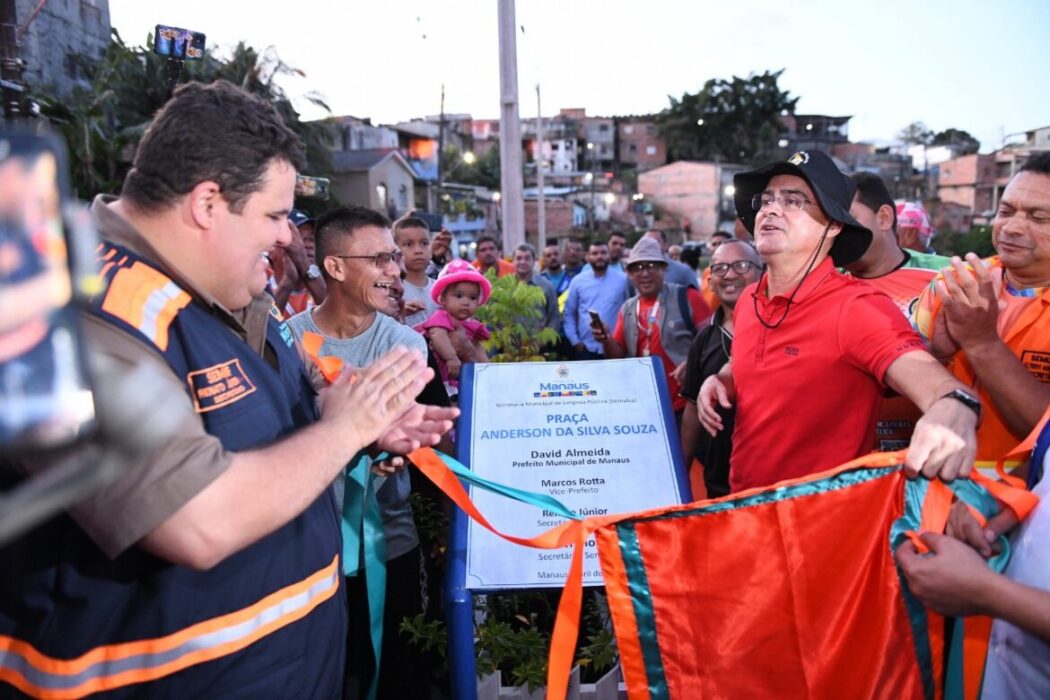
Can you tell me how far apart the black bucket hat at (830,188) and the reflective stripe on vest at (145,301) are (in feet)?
7.37

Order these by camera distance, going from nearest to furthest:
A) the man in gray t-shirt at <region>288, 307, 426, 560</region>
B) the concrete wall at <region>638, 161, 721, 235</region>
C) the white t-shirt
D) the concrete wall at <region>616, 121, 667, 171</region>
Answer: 1. the man in gray t-shirt at <region>288, 307, 426, 560</region>
2. the white t-shirt
3. the concrete wall at <region>638, 161, 721, 235</region>
4. the concrete wall at <region>616, 121, 667, 171</region>

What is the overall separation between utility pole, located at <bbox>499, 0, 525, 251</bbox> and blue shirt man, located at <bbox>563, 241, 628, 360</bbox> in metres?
1.13

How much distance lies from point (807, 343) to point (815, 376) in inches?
4.9

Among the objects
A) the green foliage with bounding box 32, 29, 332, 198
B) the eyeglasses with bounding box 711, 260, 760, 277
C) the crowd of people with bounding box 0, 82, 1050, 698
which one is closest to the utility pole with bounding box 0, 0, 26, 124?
the crowd of people with bounding box 0, 82, 1050, 698

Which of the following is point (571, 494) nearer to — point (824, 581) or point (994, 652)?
point (824, 581)

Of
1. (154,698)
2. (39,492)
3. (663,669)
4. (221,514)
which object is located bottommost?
(663,669)

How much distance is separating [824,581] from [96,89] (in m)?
27.2

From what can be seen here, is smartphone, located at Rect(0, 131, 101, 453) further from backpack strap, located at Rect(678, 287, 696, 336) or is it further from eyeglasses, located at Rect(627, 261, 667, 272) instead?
eyeglasses, located at Rect(627, 261, 667, 272)

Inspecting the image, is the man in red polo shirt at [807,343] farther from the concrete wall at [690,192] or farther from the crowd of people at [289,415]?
the concrete wall at [690,192]

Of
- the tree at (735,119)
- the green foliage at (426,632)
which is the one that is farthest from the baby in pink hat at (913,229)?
the tree at (735,119)

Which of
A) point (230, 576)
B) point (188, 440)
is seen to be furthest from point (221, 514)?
point (230, 576)

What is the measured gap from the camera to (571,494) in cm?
292

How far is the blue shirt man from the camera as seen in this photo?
8.33 metres

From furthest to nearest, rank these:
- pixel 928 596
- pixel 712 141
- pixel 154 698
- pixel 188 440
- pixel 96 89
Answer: pixel 712 141 < pixel 96 89 < pixel 928 596 < pixel 154 698 < pixel 188 440
